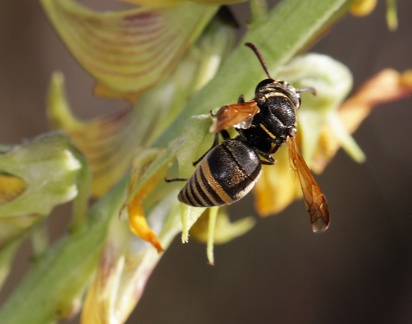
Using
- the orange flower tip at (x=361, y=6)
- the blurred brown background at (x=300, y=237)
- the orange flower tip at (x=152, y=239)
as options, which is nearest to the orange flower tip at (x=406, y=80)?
the orange flower tip at (x=361, y=6)

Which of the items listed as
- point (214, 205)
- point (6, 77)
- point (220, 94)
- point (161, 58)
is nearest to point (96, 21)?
point (161, 58)

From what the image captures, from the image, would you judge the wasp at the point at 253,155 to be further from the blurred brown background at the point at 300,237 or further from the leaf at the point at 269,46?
the blurred brown background at the point at 300,237

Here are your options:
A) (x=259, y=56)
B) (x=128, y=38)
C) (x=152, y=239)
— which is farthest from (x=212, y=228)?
(x=128, y=38)

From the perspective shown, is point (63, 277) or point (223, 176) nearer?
point (223, 176)

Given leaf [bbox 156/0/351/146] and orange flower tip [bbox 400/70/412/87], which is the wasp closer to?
leaf [bbox 156/0/351/146]

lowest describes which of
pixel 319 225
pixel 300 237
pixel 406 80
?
pixel 300 237

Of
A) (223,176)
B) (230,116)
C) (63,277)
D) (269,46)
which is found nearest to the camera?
(230,116)

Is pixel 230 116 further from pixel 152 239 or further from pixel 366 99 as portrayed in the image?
pixel 366 99
